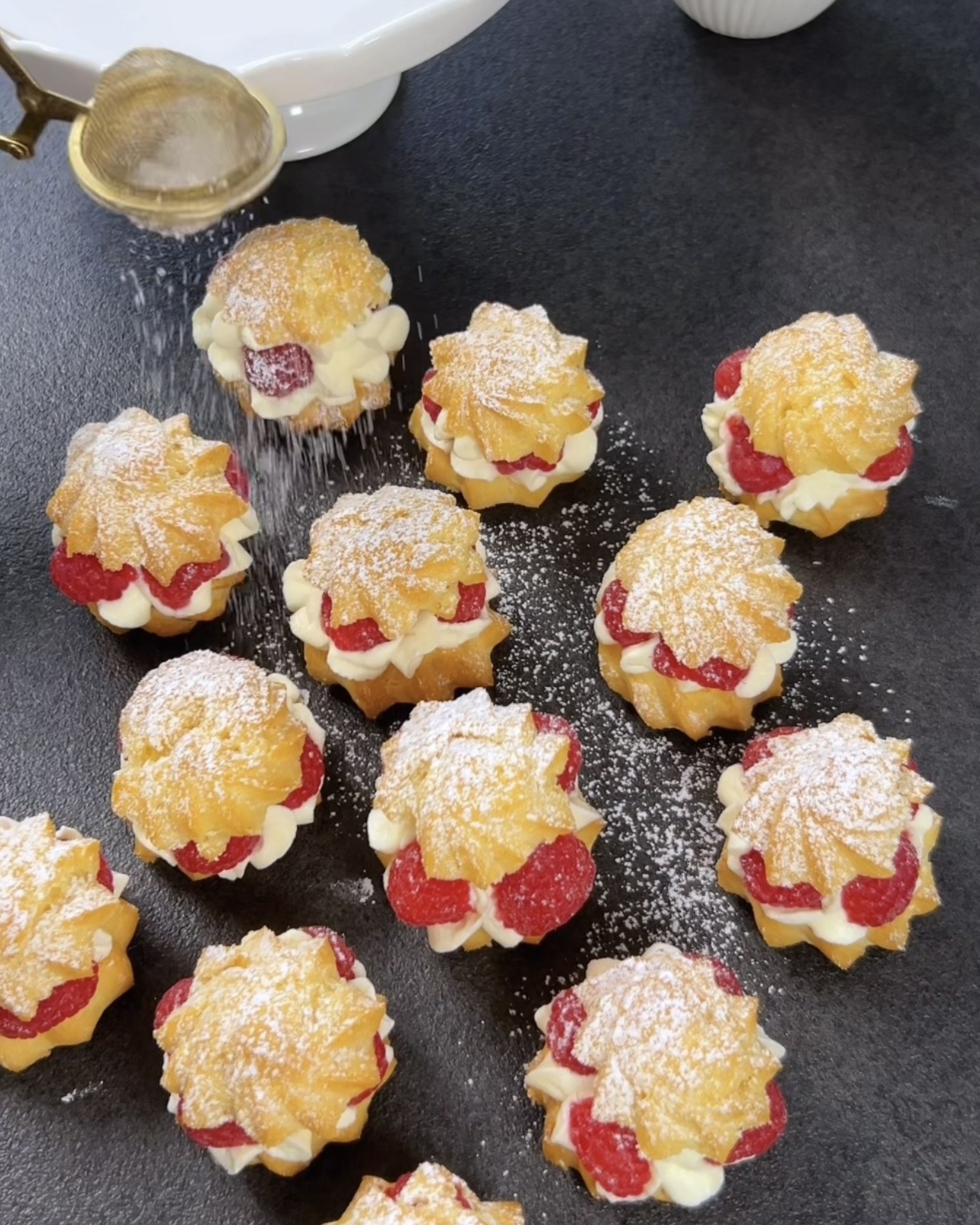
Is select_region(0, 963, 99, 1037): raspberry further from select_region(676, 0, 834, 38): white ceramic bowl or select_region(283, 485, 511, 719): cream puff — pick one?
select_region(676, 0, 834, 38): white ceramic bowl

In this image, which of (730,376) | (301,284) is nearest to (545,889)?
(730,376)

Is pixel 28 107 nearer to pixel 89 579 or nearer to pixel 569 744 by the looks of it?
pixel 89 579

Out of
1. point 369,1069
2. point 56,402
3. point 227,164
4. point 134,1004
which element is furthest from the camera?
point 56,402

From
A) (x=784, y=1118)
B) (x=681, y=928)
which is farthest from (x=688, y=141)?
(x=784, y=1118)

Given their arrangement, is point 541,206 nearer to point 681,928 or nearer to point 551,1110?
point 681,928

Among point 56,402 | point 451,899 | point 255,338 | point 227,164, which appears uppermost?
point 227,164

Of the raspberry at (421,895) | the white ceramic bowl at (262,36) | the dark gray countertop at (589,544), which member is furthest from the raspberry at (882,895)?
the white ceramic bowl at (262,36)
